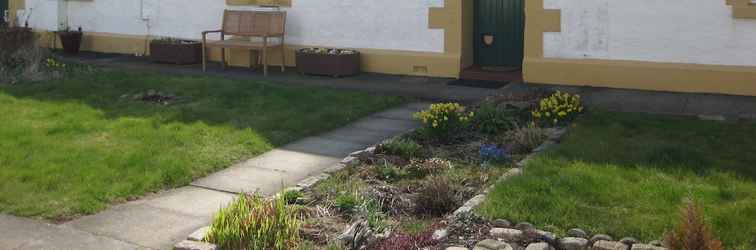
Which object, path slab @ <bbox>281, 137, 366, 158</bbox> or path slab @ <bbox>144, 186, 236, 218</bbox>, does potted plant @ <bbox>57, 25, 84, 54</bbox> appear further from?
path slab @ <bbox>144, 186, 236, 218</bbox>

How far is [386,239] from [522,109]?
166 inches

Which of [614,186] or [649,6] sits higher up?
[649,6]

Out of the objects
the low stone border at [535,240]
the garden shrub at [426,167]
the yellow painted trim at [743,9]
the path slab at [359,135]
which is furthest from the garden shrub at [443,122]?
the yellow painted trim at [743,9]

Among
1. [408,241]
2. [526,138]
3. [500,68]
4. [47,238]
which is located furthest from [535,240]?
[500,68]

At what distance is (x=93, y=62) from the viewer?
15.2 metres

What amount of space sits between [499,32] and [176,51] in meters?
5.62

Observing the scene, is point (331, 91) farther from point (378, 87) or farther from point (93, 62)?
point (93, 62)

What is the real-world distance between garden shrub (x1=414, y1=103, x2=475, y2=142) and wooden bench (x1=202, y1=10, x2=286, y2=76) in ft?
17.7

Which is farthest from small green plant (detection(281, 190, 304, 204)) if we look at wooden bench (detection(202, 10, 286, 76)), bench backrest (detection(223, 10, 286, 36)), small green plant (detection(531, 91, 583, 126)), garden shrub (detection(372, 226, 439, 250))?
bench backrest (detection(223, 10, 286, 36))

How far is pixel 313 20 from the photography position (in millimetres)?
13914

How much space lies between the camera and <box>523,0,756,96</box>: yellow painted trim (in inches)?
428

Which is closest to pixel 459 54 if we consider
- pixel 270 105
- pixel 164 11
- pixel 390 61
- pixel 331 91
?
pixel 390 61

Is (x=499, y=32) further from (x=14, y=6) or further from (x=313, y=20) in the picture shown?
(x=14, y=6)

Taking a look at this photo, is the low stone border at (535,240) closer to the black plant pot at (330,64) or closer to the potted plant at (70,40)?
the black plant pot at (330,64)
